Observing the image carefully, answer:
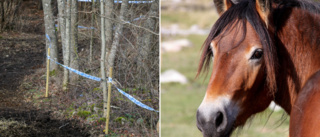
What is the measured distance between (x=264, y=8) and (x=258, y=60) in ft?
1.22

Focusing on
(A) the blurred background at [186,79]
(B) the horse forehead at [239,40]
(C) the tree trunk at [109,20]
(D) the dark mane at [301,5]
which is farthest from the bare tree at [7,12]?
(D) the dark mane at [301,5]

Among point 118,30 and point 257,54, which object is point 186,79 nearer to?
point 118,30

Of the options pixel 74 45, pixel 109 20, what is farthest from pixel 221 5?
pixel 74 45

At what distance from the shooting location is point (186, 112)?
26.3 ft

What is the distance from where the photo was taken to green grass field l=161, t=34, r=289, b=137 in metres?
6.56

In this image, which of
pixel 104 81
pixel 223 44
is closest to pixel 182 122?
pixel 104 81

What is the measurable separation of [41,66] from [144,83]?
4.75m

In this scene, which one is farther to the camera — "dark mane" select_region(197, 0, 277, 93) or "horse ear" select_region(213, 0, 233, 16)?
"horse ear" select_region(213, 0, 233, 16)

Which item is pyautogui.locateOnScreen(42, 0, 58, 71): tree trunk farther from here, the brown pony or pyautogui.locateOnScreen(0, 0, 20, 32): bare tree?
the brown pony

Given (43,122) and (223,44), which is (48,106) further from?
(223,44)

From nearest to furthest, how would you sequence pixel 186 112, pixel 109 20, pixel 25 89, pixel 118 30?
pixel 118 30, pixel 109 20, pixel 186 112, pixel 25 89

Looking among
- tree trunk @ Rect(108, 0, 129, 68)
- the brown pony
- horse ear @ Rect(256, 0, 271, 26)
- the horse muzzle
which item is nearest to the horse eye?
the brown pony

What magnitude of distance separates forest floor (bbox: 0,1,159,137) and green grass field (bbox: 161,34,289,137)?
0.70m

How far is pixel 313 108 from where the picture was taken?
6.72 feet
